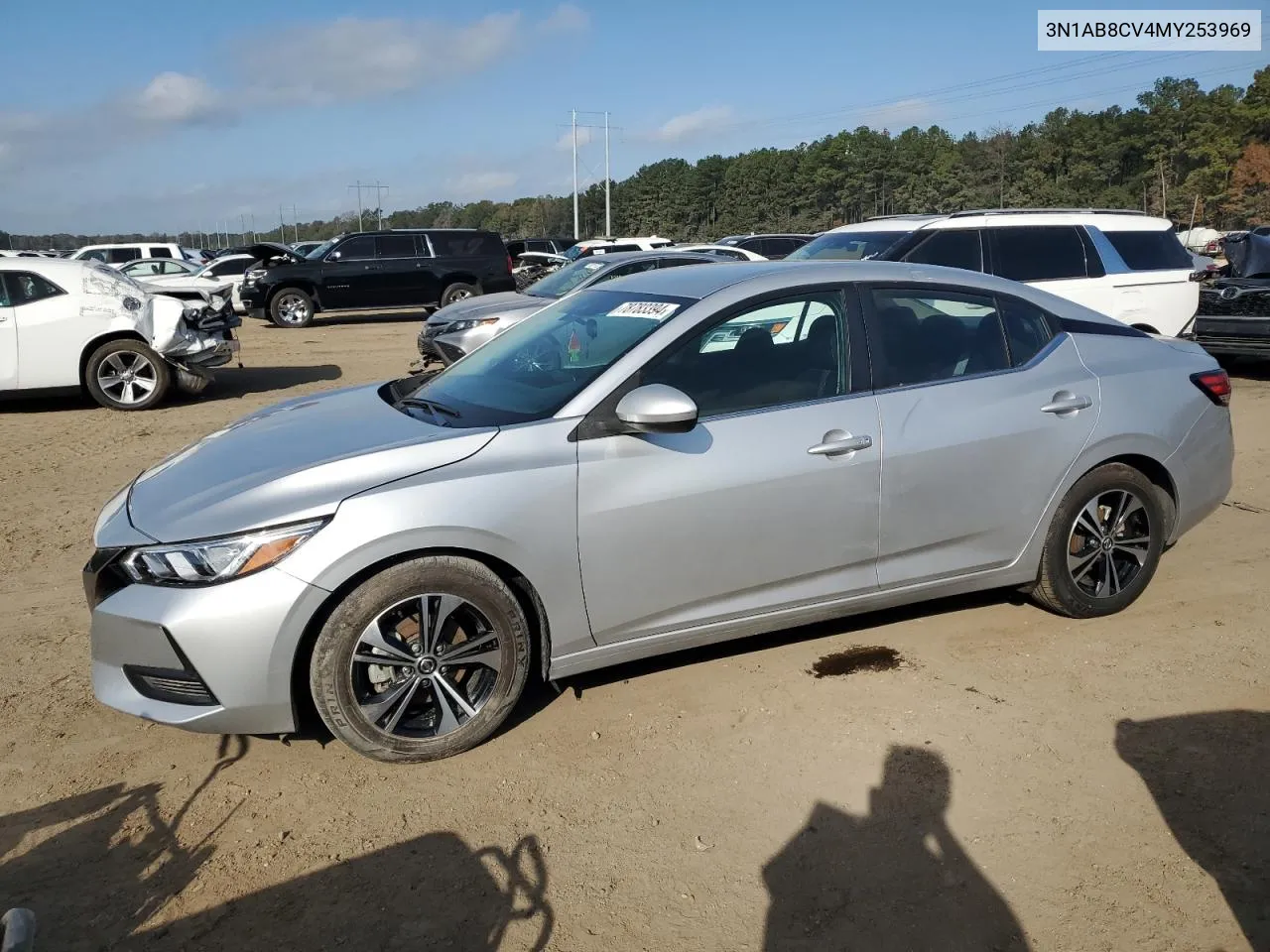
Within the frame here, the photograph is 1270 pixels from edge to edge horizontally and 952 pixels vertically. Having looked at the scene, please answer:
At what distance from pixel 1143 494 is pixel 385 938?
3775 millimetres

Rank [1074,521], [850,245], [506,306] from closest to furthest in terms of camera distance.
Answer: [1074,521] → [850,245] → [506,306]

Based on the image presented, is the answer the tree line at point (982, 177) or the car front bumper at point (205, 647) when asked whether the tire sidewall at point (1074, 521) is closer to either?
the car front bumper at point (205, 647)

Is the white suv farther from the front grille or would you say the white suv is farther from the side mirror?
the front grille

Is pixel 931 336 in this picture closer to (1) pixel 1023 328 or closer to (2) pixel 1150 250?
(1) pixel 1023 328

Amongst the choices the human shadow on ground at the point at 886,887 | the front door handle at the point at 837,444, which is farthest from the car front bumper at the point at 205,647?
the front door handle at the point at 837,444

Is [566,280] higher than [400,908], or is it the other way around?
[566,280]

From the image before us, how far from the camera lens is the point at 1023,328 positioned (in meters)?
4.52

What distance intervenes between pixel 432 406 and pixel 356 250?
18.5 metres

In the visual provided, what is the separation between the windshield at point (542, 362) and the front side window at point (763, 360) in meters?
0.19

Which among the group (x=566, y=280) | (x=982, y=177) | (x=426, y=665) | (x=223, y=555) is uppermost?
(x=982, y=177)

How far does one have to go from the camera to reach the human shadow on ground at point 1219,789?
285 cm

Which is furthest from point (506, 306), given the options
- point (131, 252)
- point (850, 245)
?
point (131, 252)

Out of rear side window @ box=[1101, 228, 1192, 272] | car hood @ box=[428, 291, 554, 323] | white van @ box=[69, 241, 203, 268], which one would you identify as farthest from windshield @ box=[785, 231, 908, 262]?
white van @ box=[69, 241, 203, 268]

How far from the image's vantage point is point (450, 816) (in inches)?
126
